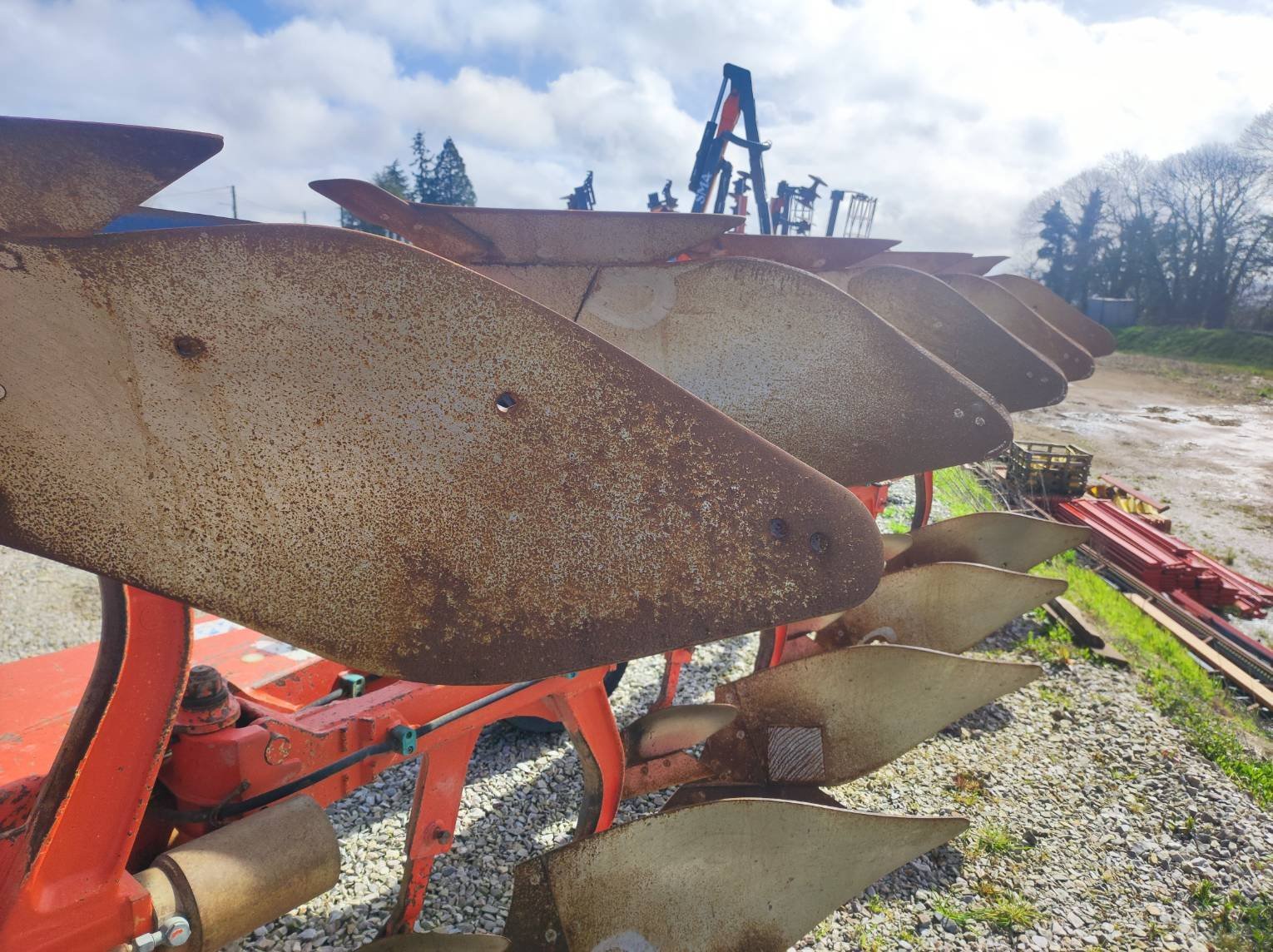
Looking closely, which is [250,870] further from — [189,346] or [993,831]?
[993,831]

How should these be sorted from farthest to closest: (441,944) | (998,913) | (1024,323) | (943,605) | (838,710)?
(1024,323), (943,605), (838,710), (998,913), (441,944)

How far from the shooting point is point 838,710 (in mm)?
2844

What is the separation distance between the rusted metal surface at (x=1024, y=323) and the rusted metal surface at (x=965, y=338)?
4.04 ft

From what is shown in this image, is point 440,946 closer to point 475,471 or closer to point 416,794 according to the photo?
point 416,794

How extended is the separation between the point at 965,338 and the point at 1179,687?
8.53 feet

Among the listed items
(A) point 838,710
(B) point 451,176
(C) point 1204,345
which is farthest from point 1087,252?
(A) point 838,710

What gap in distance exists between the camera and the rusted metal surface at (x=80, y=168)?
920mm

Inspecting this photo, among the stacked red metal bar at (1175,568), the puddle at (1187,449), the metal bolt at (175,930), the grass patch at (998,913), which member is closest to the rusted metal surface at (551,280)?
the metal bolt at (175,930)

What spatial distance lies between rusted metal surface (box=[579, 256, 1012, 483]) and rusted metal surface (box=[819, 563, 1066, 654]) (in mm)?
1260

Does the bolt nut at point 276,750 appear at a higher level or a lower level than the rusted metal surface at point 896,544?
lower

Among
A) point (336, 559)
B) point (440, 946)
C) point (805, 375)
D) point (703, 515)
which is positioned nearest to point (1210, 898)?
point (805, 375)

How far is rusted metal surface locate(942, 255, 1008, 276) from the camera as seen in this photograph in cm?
534

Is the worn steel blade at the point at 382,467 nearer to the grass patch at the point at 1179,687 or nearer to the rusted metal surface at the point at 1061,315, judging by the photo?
the grass patch at the point at 1179,687

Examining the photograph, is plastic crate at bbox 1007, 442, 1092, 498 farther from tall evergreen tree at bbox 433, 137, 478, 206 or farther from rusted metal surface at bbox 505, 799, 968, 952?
tall evergreen tree at bbox 433, 137, 478, 206
